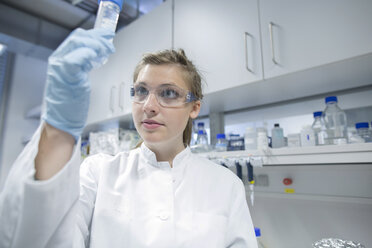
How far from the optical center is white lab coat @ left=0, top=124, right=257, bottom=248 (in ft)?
2.16

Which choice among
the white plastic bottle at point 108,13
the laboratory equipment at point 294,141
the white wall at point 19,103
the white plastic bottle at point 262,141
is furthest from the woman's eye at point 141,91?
the white wall at point 19,103

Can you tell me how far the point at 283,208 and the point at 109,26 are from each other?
3.89 ft

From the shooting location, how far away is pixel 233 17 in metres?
1.17

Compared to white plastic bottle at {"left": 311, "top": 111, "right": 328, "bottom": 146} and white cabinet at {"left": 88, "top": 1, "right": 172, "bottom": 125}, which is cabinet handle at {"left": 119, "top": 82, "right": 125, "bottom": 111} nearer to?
white cabinet at {"left": 88, "top": 1, "right": 172, "bottom": 125}

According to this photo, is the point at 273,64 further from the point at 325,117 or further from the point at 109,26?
the point at 109,26

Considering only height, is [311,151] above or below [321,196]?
above

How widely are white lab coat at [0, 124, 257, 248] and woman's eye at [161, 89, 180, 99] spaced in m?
0.21

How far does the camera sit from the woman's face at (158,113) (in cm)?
75

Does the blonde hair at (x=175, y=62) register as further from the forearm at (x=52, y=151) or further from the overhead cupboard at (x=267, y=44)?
the forearm at (x=52, y=151)

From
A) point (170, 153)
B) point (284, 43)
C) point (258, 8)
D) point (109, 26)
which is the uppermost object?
point (258, 8)

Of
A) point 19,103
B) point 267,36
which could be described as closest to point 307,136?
point 267,36

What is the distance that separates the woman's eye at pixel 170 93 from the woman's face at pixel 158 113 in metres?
0.03

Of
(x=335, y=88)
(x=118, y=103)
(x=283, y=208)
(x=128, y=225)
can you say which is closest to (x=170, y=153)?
(x=128, y=225)

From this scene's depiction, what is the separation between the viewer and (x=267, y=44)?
3.41ft
